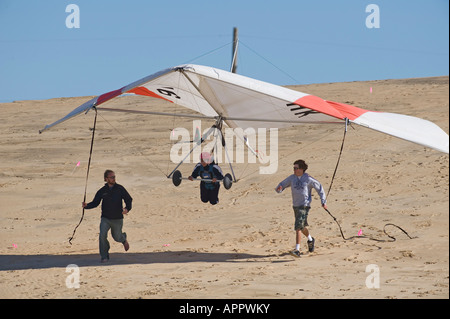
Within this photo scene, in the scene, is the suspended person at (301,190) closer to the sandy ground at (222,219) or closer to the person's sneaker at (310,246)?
the person's sneaker at (310,246)

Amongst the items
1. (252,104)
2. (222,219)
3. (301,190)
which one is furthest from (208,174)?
(222,219)

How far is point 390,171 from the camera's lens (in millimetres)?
16609

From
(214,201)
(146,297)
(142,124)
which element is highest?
(142,124)

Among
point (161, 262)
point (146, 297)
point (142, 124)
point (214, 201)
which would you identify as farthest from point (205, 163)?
point (142, 124)

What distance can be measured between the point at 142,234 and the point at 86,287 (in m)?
4.26

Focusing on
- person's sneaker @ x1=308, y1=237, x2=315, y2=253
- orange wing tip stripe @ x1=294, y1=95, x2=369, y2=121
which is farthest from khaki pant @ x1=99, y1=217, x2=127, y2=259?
orange wing tip stripe @ x1=294, y1=95, x2=369, y2=121

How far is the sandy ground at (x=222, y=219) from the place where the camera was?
966 cm

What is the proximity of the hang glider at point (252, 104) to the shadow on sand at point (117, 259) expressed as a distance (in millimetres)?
2186

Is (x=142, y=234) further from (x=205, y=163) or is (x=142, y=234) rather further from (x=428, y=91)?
(x=428, y=91)

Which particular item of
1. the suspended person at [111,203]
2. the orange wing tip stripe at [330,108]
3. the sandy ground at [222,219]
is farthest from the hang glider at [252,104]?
the sandy ground at [222,219]

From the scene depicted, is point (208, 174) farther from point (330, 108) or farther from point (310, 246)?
point (330, 108)

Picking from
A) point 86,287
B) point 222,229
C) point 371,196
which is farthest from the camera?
point 371,196

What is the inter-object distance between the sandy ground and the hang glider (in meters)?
1.80

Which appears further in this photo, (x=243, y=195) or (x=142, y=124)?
(x=142, y=124)
